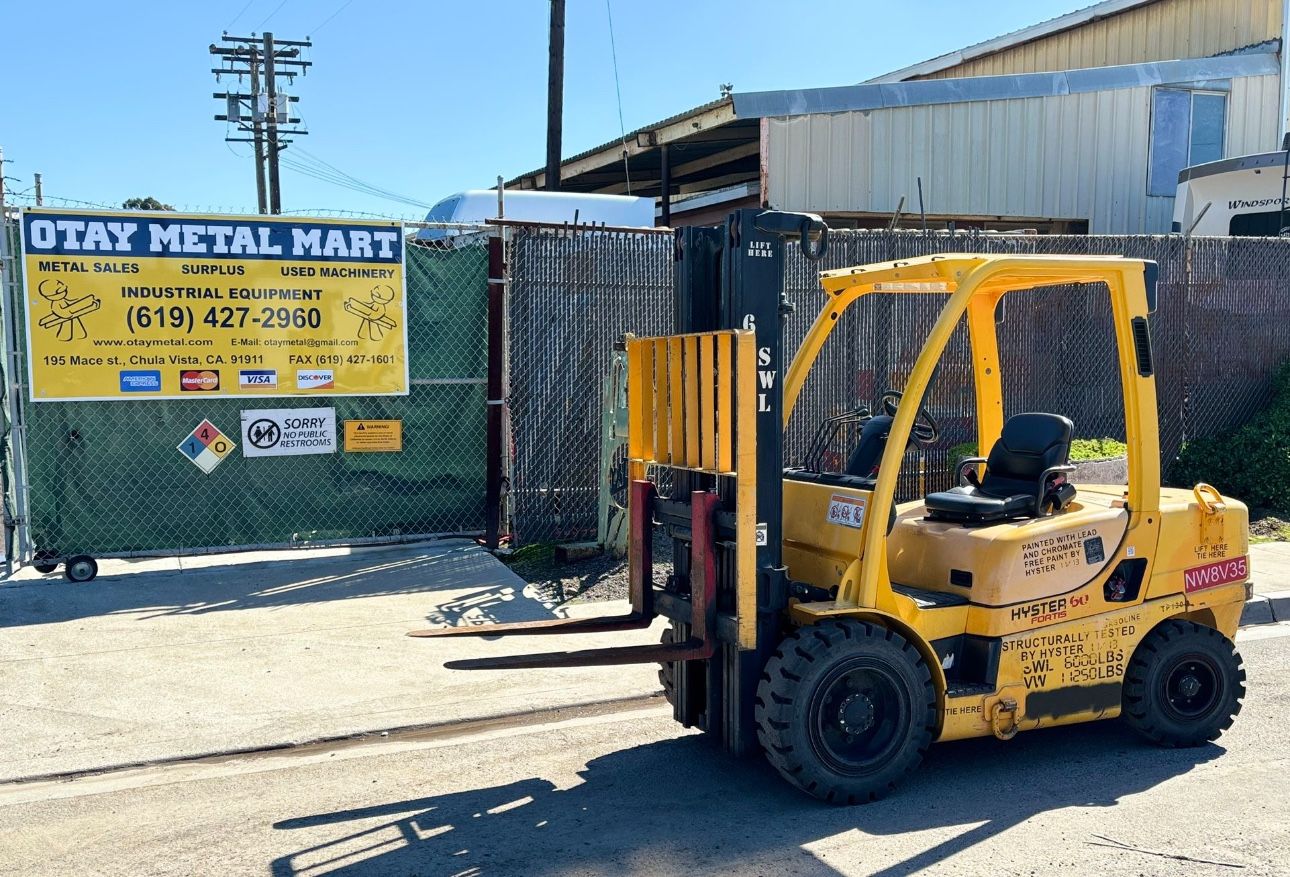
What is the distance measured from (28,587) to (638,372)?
5.42m

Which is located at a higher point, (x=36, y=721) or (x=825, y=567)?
(x=825, y=567)

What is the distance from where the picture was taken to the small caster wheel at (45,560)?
8781 mm

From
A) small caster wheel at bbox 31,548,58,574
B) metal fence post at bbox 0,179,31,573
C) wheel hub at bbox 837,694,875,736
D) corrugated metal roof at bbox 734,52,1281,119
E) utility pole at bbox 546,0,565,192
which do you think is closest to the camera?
wheel hub at bbox 837,694,875,736

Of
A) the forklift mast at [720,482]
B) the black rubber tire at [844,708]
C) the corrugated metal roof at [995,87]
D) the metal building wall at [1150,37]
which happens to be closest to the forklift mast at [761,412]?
the forklift mast at [720,482]

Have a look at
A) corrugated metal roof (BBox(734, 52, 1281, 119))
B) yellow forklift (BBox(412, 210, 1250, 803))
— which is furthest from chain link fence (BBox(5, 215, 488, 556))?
corrugated metal roof (BBox(734, 52, 1281, 119))

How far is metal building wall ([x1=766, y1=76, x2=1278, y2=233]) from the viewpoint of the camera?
1602 cm

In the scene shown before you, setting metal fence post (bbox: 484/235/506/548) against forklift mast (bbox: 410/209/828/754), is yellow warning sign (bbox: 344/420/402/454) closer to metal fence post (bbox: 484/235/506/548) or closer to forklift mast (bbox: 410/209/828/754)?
metal fence post (bbox: 484/235/506/548)

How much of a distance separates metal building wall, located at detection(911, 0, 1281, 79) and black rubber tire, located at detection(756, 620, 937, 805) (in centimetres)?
1849

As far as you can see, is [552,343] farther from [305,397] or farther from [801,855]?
[801,855]

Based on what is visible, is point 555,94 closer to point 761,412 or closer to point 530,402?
point 530,402

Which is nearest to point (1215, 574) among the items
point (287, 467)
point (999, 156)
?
point (287, 467)

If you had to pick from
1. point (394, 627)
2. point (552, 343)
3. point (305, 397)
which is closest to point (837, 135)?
point (552, 343)

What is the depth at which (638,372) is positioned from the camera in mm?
5828

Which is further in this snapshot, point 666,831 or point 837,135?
point 837,135
